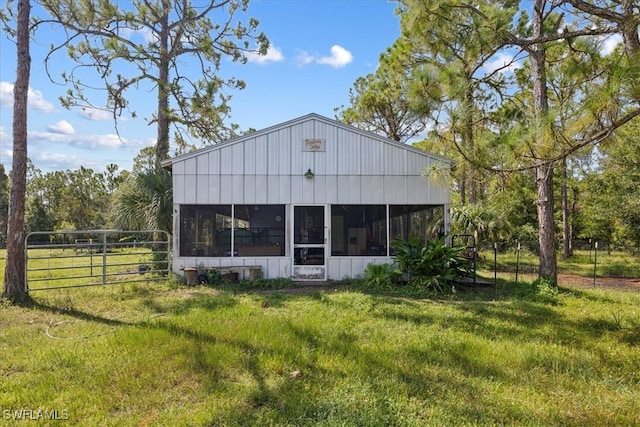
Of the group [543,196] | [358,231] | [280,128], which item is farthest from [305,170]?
[543,196]

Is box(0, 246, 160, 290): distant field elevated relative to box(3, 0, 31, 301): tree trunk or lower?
lower

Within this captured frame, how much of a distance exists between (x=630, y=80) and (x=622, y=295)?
20.1 ft

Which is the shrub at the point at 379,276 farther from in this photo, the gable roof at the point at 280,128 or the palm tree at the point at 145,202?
the palm tree at the point at 145,202

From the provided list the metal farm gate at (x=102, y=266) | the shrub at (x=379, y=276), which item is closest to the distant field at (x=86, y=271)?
the metal farm gate at (x=102, y=266)

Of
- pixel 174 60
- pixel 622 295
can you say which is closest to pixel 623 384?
pixel 622 295

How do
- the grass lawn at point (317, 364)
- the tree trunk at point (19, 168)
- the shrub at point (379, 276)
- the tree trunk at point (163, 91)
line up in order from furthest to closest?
the tree trunk at point (163, 91) → the shrub at point (379, 276) → the tree trunk at point (19, 168) → the grass lawn at point (317, 364)

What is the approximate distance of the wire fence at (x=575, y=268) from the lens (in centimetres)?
1019

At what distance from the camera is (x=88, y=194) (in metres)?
37.0

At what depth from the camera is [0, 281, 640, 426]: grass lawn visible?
3021 millimetres

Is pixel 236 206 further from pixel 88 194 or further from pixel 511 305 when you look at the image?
pixel 88 194

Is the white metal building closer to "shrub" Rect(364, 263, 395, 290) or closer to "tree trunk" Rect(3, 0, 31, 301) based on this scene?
"shrub" Rect(364, 263, 395, 290)
